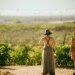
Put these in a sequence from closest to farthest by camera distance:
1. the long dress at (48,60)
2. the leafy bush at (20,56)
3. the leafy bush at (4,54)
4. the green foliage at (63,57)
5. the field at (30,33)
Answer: the long dress at (48,60), the green foliage at (63,57), the leafy bush at (4,54), the leafy bush at (20,56), the field at (30,33)

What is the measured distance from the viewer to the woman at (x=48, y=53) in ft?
39.2

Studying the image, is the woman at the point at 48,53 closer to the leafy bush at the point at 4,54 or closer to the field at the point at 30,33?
the leafy bush at the point at 4,54

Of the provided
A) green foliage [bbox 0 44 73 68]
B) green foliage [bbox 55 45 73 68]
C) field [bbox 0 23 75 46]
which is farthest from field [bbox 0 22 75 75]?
green foliage [bbox 55 45 73 68]

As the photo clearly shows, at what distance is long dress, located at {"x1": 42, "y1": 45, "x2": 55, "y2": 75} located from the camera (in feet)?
39.2

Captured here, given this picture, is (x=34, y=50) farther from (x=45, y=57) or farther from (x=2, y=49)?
(x=45, y=57)

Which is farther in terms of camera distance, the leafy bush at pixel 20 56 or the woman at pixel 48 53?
the leafy bush at pixel 20 56

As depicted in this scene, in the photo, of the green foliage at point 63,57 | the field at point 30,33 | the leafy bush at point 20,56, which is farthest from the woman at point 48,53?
the field at point 30,33

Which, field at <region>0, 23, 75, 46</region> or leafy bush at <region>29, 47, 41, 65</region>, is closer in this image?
leafy bush at <region>29, 47, 41, 65</region>

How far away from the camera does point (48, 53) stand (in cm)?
1192

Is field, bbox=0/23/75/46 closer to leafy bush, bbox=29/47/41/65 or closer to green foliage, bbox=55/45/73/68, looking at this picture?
leafy bush, bbox=29/47/41/65

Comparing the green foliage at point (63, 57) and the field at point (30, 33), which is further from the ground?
the field at point (30, 33)

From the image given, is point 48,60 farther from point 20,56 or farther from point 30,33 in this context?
point 30,33

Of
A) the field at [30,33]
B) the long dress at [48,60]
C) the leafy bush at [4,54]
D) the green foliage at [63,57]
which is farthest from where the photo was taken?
the field at [30,33]

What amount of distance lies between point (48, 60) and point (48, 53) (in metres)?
0.33
